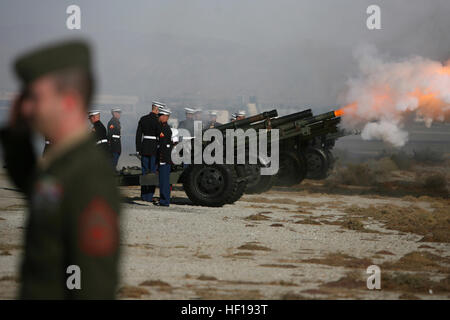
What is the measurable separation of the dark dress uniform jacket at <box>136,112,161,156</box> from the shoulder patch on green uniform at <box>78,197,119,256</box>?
12482 millimetres

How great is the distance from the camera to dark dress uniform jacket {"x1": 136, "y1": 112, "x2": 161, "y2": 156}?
49.2 ft

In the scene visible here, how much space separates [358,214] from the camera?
14906mm

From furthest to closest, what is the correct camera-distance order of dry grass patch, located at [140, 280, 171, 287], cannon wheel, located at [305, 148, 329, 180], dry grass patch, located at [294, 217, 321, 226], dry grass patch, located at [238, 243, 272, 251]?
1. cannon wheel, located at [305, 148, 329, 180]
2. dry grass patch, located at [294, 217, 321, 226]
3. dry grass patch, located at [238, 243, 272, 251]
4. dry grass patch, located at [140, 280, 171, 287]

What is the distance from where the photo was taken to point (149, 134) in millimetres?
15070

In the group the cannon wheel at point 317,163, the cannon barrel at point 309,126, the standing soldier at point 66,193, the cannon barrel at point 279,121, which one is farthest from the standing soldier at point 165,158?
the standing soldier at point 66,193

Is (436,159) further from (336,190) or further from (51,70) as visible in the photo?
(51,70)

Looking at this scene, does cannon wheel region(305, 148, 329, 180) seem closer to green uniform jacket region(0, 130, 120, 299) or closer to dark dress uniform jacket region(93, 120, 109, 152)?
dark dress uniform jacket region(93, 120, 109, 152)

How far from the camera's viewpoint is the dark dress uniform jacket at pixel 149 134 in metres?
15.0

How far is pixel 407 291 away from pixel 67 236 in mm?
5667

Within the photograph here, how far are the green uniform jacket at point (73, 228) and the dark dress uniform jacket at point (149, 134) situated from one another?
40.6 ft

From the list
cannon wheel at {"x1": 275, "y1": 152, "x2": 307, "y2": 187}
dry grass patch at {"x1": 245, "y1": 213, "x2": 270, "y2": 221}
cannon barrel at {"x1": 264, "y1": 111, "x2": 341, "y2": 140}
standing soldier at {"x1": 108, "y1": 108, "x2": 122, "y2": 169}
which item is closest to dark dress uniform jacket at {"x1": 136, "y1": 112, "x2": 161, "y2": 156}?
dry grass patch at {"x1": 245, "y1": 213, "x2": 270, "y2": 221}
